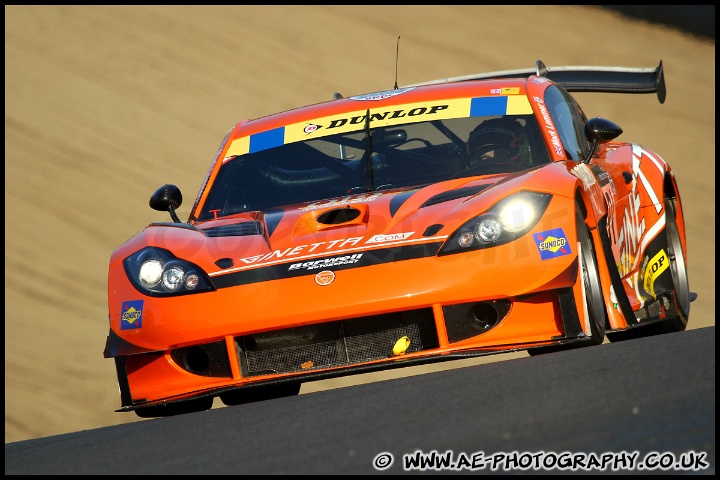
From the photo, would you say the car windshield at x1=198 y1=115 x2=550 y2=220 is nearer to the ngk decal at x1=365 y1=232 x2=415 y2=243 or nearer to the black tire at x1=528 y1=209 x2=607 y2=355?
the black tire at x1=528 y1=209 x2=607 y2=355

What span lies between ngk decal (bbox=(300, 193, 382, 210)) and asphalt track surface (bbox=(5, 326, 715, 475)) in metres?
1.30

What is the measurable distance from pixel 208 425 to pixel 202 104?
15011mm

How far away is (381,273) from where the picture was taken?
584 cm

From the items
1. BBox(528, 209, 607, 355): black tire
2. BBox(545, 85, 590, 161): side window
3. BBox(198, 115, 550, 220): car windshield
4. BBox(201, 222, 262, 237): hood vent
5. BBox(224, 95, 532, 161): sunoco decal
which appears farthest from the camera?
BBox(224, 95, 532, 161): sunoco decal

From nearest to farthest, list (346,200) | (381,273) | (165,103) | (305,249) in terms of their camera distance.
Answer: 1. (381,273)
2. (305,249)
3. (346,200)
4. (165,103)

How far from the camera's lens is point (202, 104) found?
64.5 ft

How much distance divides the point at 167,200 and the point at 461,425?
373cm

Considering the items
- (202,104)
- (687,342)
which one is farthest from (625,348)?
(202,104)

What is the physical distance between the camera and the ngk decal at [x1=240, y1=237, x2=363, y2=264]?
605 centimetres

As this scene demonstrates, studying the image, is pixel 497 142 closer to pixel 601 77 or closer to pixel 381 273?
pixel 381 273

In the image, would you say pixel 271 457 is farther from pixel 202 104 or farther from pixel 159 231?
pixel 202 104

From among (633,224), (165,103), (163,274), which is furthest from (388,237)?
(165,103)

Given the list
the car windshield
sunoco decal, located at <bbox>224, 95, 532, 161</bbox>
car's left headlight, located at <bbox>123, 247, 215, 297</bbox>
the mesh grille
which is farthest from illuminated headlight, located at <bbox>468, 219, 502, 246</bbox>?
sunoco decal, located at <bbox>224, 95, 532, 161</bbox>

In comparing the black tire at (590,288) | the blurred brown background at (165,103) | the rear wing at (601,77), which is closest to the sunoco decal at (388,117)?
the black tire at (590,288)
